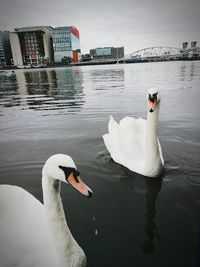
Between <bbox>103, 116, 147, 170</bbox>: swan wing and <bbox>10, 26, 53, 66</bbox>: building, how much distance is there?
137 m

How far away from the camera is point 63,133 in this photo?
802 cm

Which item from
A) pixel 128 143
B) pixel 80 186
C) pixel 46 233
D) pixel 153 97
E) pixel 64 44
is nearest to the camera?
pixel 80 186

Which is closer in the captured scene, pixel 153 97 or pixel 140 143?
pixel 153 97

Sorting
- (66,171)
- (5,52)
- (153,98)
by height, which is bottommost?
(66,171)

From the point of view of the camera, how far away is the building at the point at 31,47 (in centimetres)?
13412

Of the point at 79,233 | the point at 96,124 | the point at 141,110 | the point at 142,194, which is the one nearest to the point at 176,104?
the point at 141,110

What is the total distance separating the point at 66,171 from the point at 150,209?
214 centimetres

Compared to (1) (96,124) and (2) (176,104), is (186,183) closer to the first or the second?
(1) (96,124)

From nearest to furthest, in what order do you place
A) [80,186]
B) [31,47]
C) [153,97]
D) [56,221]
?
[80,186] < [56,221] < [153,97] < [31,47]

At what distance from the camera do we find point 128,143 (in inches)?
211

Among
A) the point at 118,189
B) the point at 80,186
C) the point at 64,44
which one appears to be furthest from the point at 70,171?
the point at 64,44

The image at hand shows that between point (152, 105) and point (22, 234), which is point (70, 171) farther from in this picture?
point (152, 105)

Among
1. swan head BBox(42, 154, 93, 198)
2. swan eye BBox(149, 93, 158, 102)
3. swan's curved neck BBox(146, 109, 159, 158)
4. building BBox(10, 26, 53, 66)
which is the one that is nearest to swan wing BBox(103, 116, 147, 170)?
swan's curved neck BBox(146, 109, 159, 158)

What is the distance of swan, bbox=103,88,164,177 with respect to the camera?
15.5 feet
